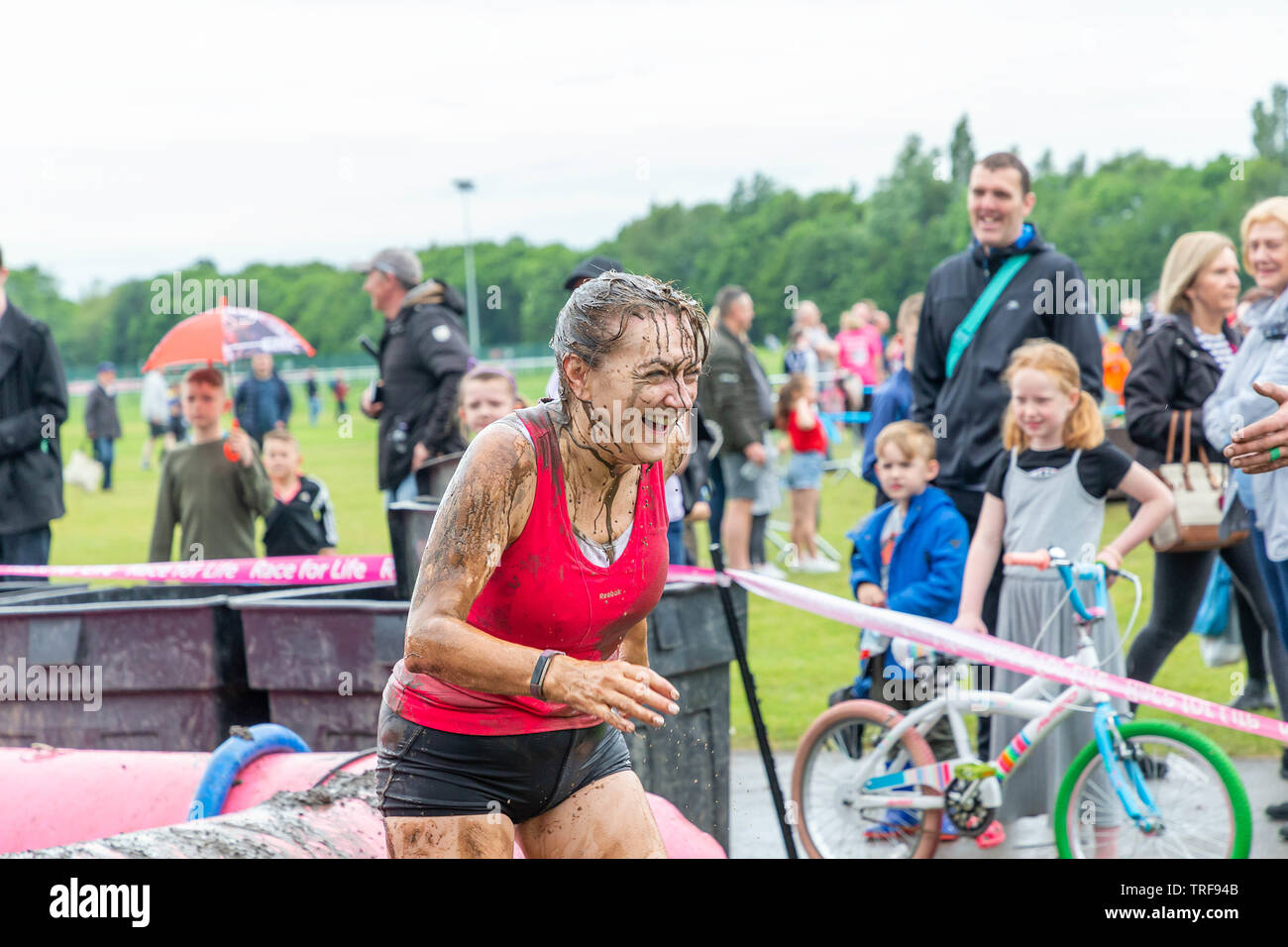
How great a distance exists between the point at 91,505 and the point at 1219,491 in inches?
735

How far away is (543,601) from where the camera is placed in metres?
2.52

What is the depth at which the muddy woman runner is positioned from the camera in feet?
7.97

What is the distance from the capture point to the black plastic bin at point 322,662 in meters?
4.40

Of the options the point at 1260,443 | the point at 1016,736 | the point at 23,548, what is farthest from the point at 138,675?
the point at 1260,443

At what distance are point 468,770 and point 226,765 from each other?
1.30 metres

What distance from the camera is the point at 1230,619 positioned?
25.1 ft

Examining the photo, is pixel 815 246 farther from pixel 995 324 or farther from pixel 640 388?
pixel 640 388

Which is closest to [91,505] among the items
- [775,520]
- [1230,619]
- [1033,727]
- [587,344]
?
[775,520]

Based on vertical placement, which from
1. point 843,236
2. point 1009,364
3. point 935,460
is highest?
point 843,236

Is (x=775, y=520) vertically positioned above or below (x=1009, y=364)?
below

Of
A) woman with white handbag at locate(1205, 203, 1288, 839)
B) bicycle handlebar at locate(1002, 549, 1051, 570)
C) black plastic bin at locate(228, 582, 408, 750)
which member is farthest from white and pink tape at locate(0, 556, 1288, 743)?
black plastic bin at locate(228, 582, 408, 750)

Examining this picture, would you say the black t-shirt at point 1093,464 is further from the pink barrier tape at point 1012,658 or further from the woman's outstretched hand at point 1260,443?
the woman's outstretched hand at point 1260,443

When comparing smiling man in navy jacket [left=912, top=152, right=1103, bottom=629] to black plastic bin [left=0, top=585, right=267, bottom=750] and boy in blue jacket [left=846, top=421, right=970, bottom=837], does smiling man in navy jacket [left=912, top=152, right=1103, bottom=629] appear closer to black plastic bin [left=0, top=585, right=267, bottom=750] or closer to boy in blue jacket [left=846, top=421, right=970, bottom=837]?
boy in blue jacket [left=846, top=421, right=970, bottom=837]

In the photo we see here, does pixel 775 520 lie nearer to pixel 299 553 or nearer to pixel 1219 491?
pixel 299 553
